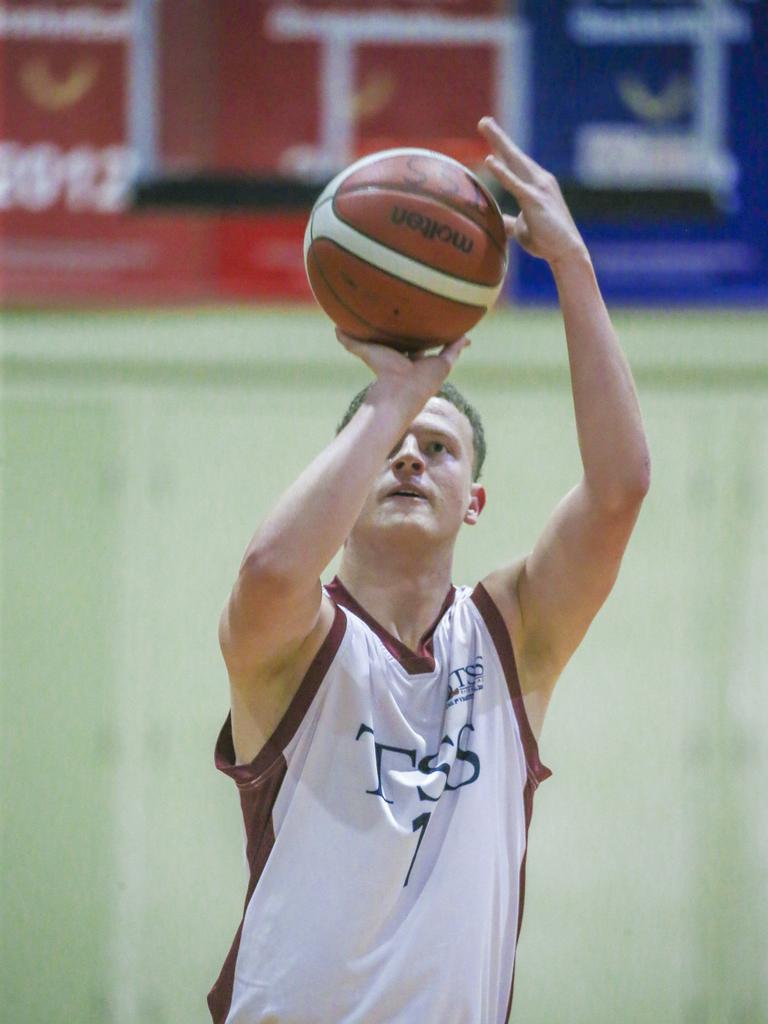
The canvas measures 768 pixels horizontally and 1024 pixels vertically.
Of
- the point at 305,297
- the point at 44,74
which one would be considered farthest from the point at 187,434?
the point at 44,74

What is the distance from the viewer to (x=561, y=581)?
2.60 meters

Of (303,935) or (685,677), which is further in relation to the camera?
(685,677)

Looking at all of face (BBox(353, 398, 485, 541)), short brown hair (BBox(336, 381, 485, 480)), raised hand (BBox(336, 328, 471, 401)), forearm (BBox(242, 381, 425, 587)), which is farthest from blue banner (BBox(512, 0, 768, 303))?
forearm (BBox(242, 381, 425, 587))

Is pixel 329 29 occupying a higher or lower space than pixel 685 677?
higher

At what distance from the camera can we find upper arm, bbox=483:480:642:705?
2.51m

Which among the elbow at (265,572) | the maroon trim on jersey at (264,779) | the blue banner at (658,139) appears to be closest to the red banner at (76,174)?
the blue banner at (658,139)

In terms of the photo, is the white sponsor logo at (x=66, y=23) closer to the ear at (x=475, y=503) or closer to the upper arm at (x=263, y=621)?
the ear at (x=475, y=503)

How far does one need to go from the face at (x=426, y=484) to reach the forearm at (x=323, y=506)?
1.10 feet

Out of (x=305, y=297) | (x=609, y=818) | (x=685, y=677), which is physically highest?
(x=305, y=297)

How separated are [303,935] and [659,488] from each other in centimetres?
380

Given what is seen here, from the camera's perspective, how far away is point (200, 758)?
19.3ft

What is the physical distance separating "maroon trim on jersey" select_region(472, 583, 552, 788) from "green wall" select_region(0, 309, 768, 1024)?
3.14 metres

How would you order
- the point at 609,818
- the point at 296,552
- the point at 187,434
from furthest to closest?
1. the point at 187,434
2. the point at 609,818
3. the point at 296,552

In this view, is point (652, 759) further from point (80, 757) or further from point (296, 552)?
point (296, 552)
